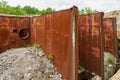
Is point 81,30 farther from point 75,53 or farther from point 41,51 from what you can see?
point 75,53

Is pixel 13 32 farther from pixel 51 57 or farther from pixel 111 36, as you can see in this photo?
pixel 111 36

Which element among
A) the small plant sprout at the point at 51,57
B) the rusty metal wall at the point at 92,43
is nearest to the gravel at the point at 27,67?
the small plant sprout at the point at 51,57

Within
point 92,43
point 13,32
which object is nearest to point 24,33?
point 13,32

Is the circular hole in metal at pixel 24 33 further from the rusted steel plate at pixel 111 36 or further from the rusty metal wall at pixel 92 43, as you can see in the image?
the rusted steel plate at pixel 111 36

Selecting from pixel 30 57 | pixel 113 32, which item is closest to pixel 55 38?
pixel 30 57

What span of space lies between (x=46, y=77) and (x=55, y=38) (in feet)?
4.08

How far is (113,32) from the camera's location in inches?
350

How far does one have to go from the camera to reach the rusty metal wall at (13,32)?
7759 millimetres

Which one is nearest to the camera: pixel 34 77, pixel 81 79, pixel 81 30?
pixel 34 77

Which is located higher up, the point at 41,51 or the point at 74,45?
the point at 74,45

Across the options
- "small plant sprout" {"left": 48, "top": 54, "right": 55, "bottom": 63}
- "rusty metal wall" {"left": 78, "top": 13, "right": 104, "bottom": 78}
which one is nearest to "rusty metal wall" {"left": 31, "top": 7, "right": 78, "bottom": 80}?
"small plant sprout" {"left": 48, "top": 54, "right": 55, "bottom": 63}

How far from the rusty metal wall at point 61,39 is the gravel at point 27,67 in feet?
0.84

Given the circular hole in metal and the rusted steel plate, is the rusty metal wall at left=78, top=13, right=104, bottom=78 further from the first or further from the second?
the circular hole in metal

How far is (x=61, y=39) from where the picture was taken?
5266 millimetres
